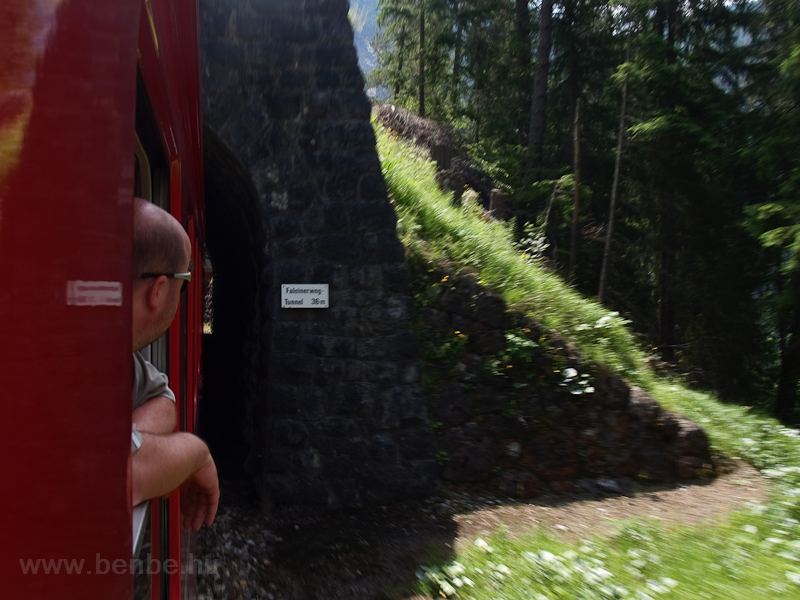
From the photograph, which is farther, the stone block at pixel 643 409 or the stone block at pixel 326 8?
the stone block at pixel 643 409

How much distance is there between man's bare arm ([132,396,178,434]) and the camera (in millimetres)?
1243

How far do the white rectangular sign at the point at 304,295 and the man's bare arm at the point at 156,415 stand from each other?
405 centimetres

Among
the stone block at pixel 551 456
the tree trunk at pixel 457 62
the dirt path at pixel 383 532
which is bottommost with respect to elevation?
the dirt path at pixel 383 532

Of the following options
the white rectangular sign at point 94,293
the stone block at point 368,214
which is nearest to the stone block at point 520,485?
the stone block at point 368,214

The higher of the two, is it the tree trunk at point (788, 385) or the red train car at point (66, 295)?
the red train car at point (66, 295)

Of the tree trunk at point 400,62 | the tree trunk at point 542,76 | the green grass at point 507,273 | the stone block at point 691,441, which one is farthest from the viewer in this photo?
the tree trunk at point 400,62

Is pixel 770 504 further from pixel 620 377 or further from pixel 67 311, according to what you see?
pixel 67 311

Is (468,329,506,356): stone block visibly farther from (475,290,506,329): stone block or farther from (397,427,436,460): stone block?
(397,427,436,460): stone block

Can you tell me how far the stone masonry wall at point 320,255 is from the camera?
5.34 metres

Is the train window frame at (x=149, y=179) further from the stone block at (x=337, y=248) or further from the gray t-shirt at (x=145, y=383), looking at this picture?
the stone block at (x=337, y=248)

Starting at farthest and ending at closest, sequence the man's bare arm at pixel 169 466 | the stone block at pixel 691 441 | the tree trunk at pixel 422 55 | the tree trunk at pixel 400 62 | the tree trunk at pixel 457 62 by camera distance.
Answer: the tree trunk at pixel 400 62, the tree trunk at pixel 457 62, the tree trunk at pixel 422 55, the stone block at pixel 691 441, the man's bare arm at pixel 169 466

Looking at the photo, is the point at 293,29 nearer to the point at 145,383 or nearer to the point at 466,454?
the point at 466,454

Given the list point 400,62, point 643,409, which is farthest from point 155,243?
point 400,62

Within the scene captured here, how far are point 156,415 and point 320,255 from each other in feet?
13.9
